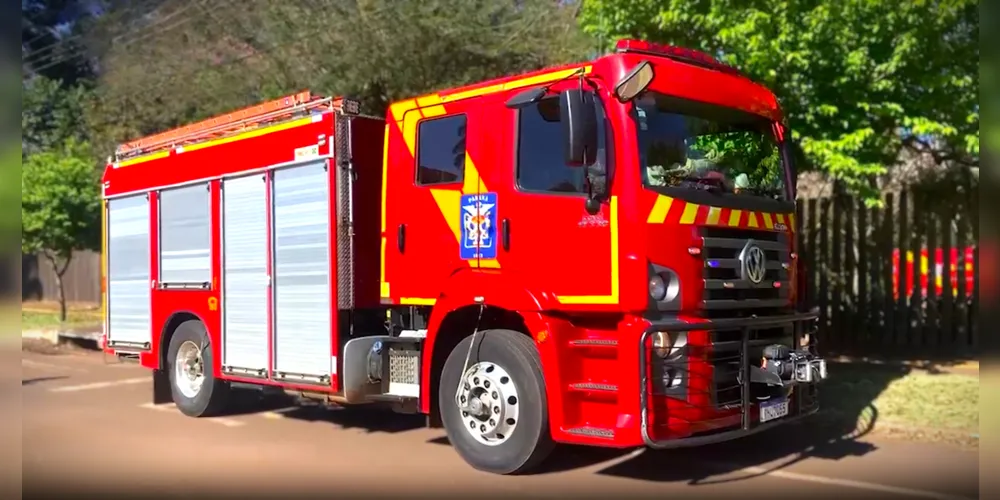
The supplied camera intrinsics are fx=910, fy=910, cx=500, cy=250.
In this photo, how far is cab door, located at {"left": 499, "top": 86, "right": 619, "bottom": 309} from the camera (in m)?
6.13

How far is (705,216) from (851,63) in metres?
4.12

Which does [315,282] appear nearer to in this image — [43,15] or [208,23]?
[208,23]

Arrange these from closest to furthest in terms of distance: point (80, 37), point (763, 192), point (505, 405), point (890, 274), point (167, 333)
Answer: point (505, 405), point (763, 192), point (167, 333), point (890, 274), point (80, 37)

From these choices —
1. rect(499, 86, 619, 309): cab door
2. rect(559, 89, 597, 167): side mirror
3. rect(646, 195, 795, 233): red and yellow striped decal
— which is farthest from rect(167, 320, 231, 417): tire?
rect(646, 195, 795, 233): red and yellow striped decal

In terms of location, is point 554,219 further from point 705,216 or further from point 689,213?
point 705,216

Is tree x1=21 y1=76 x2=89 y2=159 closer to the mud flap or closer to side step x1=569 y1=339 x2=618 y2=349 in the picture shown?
the mud flap

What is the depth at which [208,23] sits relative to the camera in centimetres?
1602

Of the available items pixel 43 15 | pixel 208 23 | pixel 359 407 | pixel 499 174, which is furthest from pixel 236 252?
pixel 43 15

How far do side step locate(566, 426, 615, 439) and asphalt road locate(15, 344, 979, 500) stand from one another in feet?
1.53

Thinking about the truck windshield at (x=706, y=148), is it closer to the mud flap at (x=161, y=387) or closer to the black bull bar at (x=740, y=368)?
the black bull bar at (x=740, y=368)

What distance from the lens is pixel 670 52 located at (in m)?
6.68

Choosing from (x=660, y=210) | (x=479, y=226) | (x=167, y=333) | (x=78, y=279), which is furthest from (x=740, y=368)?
(x=78, y=279)

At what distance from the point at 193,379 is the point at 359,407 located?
181 cm

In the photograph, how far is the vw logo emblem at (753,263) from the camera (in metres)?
6.47
